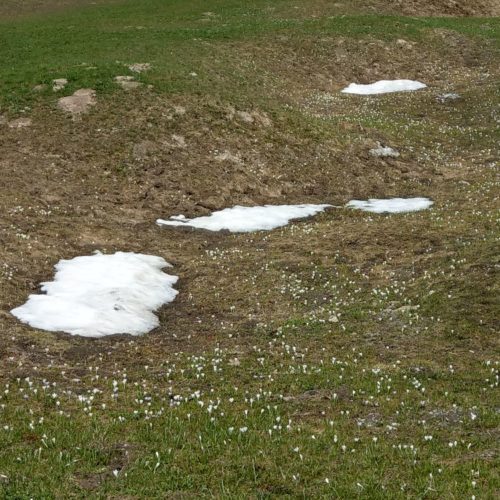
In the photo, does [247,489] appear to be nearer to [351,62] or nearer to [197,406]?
[197,406]

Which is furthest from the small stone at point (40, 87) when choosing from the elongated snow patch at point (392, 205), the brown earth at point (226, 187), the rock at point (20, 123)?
the elongated snow patch at point (392, 205)

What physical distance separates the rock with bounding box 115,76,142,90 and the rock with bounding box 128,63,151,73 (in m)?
1.44

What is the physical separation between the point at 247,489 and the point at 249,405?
331 cm

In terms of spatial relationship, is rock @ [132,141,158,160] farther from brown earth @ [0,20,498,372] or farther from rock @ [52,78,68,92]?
rock @ [52,78,68,92]

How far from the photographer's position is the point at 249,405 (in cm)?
1316

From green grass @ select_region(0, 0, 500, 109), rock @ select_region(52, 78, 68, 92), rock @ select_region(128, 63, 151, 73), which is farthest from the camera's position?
rock @ select_region(128, 63, 151, 73)

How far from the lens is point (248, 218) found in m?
29.0

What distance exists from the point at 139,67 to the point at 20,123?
9.79 m

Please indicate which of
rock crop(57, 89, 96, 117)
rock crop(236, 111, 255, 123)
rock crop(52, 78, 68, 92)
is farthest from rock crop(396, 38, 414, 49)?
rock crop(52, 78, 68, 92)

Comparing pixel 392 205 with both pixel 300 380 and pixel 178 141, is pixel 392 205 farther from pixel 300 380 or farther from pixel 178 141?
pixel 300 380

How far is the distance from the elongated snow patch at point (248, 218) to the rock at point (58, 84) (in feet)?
44.3

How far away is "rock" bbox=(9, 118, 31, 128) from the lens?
1321 inches

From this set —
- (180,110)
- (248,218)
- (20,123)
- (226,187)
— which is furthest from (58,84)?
(248,218)

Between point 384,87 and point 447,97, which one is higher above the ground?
point 384,87
